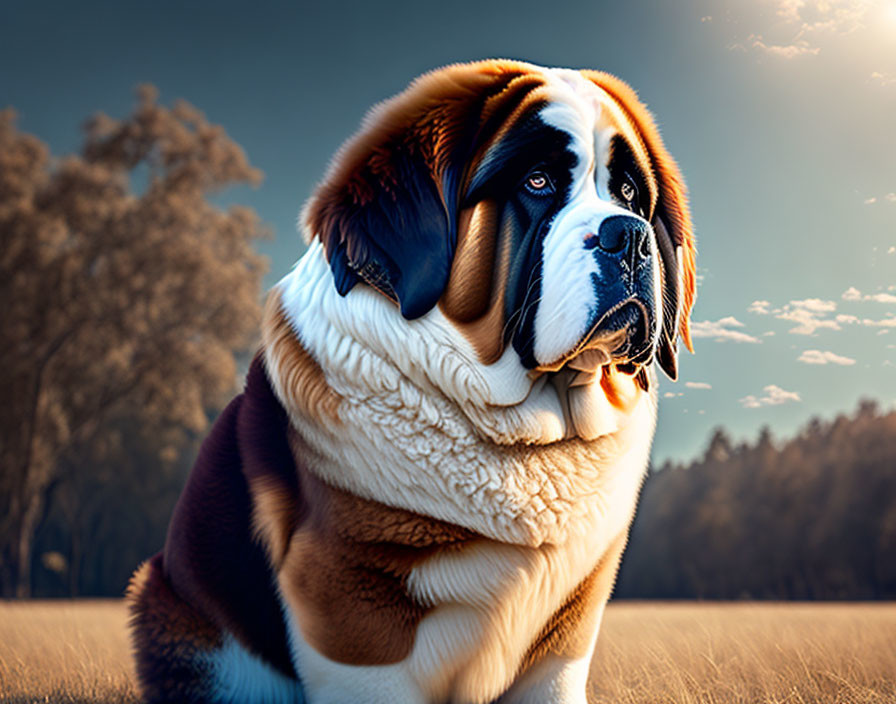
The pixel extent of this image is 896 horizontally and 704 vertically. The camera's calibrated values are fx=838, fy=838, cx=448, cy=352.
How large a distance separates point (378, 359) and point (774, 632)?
427 centimetres

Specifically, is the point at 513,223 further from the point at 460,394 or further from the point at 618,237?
the point at 460,394

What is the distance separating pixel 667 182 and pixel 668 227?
0.45 feet

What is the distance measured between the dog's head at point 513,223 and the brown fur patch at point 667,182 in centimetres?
11

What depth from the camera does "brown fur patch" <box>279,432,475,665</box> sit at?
2.17 meters

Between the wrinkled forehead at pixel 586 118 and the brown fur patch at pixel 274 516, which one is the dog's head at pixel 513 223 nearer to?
the wrinkled forehead at pixel 586 118

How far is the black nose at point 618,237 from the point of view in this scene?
2.08 m

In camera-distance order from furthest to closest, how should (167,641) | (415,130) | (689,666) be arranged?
(689,666), (167,641), (415,130)

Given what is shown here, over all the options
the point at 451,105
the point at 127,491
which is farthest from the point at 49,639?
the point at 127,491

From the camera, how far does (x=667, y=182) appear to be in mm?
2543

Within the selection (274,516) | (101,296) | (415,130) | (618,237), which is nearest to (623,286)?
(618,237)

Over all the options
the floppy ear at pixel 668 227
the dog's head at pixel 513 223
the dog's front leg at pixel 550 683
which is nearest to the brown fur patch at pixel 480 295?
the dog's head at pixel 513 223

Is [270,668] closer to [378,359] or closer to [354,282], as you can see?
[378,359]

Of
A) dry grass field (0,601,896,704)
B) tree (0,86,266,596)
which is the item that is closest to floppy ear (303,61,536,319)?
dry grass field (0,601,896,704)

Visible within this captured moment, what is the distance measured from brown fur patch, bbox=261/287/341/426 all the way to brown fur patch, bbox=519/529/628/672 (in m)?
0.85
